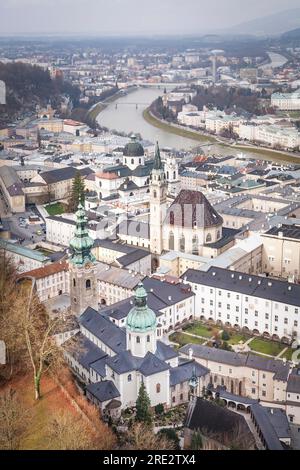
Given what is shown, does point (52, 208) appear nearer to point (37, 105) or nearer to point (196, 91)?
point (37, 105)

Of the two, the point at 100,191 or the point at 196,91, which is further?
the point at 196,91

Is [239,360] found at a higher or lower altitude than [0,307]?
lower

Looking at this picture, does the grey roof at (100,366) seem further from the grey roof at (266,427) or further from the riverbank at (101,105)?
the riverbank at (101,105)

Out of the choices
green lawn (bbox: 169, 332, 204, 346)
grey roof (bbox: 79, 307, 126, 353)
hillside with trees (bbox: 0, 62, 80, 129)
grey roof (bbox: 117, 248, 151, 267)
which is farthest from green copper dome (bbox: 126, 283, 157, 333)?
hillside with trees (bbox: 0, 62, 80, 129)

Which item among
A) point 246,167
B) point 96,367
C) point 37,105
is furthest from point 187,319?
point 37,105

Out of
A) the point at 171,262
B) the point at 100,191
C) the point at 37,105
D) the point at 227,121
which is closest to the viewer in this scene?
the point at 171,262

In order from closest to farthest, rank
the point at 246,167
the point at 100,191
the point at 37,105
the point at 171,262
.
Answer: the point at 171,262 → the point at 100,191 → the point at 246,167 → the point at 37,105

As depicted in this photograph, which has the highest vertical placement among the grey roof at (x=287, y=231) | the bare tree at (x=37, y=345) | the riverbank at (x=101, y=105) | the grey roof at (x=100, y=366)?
the bare tree at (x=37, y=345)

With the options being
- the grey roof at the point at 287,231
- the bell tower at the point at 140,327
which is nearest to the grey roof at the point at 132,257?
the grey roof at the point at 287,231
